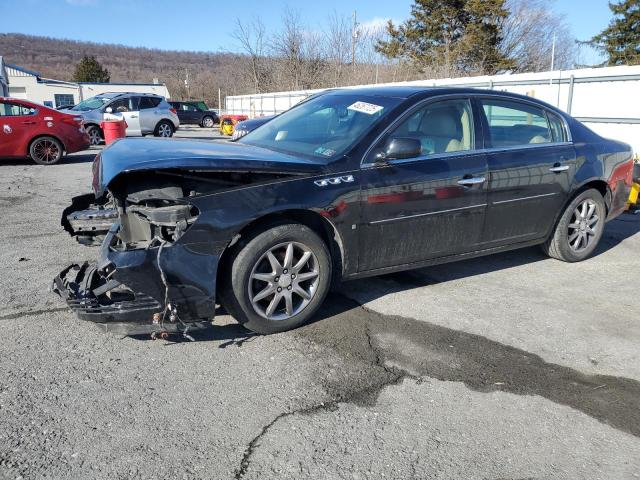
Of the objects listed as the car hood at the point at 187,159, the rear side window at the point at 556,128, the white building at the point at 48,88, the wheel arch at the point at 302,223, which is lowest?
the wheel arch at the point at 302,223

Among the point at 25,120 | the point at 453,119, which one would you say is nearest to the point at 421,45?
the point at 25,120

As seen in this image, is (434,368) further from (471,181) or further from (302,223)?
(471,181)

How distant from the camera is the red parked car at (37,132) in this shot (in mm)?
12023

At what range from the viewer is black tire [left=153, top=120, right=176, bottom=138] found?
20.9 meters

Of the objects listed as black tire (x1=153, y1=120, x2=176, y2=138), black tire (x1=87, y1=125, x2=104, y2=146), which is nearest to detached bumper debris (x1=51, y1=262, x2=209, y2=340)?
black tire (x1=87, y1=125, x2=104, y2=146)

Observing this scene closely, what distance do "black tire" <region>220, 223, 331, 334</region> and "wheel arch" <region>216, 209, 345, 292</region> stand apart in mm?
33

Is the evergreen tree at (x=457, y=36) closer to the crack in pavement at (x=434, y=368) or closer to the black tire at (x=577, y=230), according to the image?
the black tire at (x=577, y=230)

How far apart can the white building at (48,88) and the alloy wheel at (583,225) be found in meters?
55.4

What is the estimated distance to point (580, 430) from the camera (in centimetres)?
278

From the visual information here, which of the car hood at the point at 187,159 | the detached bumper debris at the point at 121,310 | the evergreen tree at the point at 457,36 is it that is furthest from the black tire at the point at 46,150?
the evergreen tree at the point at 457,36

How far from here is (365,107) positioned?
4.37 meters

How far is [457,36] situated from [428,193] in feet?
114

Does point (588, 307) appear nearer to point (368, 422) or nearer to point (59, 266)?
point (368, 422)

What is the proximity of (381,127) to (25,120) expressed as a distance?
10.9 meters
